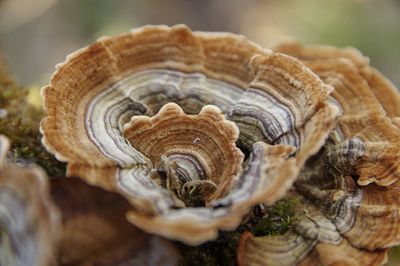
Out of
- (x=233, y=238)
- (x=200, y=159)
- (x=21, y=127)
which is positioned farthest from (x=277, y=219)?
(x=21, y=127)

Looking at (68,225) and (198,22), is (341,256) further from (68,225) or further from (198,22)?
(198,22)

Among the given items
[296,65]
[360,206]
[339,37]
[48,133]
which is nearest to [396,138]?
[360,206]

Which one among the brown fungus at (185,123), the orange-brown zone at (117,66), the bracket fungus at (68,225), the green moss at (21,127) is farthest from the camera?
the green moss at (21,127)

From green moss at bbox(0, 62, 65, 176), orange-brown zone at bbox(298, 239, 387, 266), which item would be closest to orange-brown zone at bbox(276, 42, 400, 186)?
orange-brown zone at bbox(298, 239, 387, 266)

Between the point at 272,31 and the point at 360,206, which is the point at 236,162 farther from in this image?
the point at 272,31

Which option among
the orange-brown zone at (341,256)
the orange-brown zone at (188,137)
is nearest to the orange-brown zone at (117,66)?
the orange-brown zone at (188,137)

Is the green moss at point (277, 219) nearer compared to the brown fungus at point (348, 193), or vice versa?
the brown fungus at point (348, 193)

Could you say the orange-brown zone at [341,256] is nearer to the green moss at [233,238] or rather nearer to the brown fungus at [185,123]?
the green moss at [233,238]
